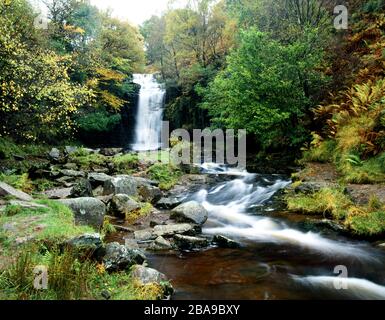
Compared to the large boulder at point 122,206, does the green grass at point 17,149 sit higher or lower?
higher

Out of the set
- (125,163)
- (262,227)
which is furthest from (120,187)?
(125,163)

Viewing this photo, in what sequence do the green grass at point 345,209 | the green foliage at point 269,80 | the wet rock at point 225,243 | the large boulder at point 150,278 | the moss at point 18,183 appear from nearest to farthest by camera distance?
the large boulder at point 150,278
the wet rock at point 225,243
the green grass at point 345,209
the moss at point 18,183
the green foliage at point 269,80

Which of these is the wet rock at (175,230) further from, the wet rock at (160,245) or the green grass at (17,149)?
the green grass at (17,149)

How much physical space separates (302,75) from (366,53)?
3495mm

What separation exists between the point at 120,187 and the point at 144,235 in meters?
3.86

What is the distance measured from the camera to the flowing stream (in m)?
5.40

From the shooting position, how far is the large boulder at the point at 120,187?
11406 millimetres

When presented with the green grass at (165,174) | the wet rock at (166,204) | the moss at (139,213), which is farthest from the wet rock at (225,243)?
the green grass at (165,174)

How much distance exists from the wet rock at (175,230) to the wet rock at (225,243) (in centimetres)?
73

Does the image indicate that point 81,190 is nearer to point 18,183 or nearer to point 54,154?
point 18,183

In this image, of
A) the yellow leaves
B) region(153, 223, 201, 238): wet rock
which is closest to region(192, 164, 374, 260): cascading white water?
region(153, 223, 201, 238): wet rock

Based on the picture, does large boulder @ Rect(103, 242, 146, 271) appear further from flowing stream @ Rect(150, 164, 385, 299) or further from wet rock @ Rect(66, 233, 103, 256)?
flowing stream @ Rect(150, 164, 385, 299)

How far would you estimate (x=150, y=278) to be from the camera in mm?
5180

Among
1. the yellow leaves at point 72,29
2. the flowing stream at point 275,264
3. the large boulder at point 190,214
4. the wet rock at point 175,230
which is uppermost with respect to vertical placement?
the yellow leaves at point 72,29
